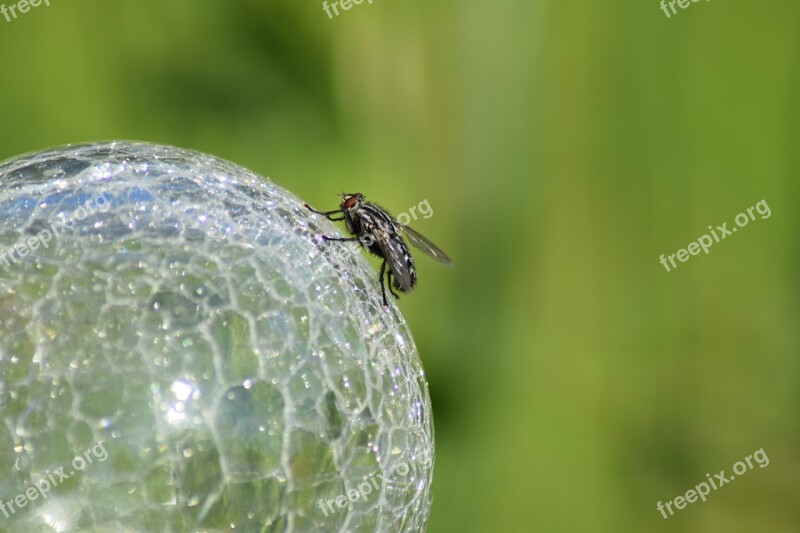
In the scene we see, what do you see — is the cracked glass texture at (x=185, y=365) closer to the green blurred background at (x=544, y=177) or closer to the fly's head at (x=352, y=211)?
the fly's head at (x=352, y=211)

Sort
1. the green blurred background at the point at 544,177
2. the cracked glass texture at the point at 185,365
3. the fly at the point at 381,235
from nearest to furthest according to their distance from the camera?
the cracked glass texture at the point at 185,365
the fly at the point at 381,235
the green blurred background at the point at 544,177

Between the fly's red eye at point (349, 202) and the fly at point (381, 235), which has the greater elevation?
the fly's red eye at point (349, 202)

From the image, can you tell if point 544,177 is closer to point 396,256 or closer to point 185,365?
point 396,256

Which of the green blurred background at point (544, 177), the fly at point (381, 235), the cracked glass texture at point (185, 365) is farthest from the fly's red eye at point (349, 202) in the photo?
the green blurred background at point (544, 177)

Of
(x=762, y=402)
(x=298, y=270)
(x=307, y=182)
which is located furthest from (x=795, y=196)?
(x=298, y=270)

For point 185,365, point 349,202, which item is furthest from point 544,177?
point 185,365

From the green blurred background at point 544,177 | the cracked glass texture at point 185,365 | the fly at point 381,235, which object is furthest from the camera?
the green blurred background at point 544,177

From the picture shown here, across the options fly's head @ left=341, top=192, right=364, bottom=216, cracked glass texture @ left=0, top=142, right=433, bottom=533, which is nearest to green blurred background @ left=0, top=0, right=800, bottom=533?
fly's head @ left=341, top=192, right=364, bottom=216
